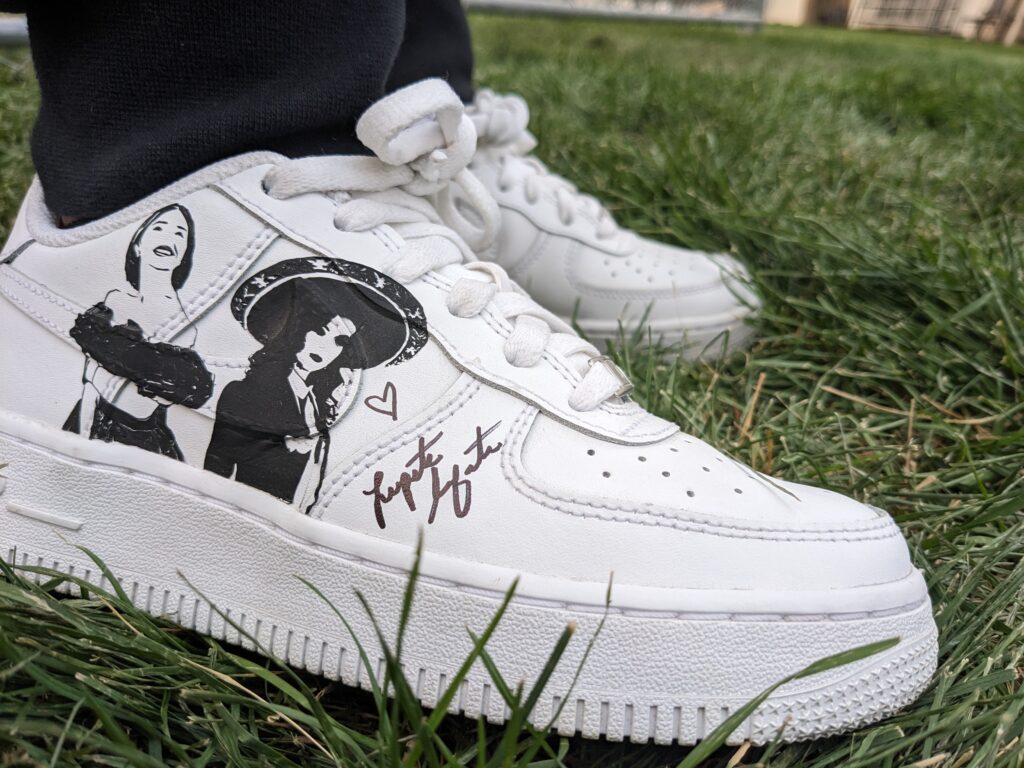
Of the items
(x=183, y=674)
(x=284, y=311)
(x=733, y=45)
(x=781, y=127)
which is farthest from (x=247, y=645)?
(x=733, y=45)

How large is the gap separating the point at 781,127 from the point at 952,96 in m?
1.13

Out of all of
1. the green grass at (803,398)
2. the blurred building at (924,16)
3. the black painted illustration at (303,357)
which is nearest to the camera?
the green grass at (803,398)

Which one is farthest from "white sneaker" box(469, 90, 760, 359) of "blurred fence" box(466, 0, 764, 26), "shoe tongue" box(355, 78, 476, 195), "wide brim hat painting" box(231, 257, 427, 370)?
"blurred fence" box(466, 0, 764, 26)

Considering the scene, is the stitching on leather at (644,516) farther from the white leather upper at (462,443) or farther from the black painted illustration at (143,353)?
the black painted illustration at (143,353)

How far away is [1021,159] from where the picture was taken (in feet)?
8.23

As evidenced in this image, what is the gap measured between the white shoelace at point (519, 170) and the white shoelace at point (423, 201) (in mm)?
630

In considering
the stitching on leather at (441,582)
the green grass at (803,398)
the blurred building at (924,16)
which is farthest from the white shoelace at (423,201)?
the blurred building at (924,16)

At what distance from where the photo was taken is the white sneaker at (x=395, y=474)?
2.58 ft

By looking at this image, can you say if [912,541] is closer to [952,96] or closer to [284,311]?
[284,311]

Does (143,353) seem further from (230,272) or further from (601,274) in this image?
(601,274)
